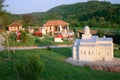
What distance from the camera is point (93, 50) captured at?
20438 millimetres

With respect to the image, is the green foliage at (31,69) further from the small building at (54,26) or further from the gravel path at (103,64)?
the small building at (54,26)

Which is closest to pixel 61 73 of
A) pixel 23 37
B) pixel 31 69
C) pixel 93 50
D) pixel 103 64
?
pixel 31 69

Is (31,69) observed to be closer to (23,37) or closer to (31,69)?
(31,69)

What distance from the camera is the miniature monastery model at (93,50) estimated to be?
805 inches

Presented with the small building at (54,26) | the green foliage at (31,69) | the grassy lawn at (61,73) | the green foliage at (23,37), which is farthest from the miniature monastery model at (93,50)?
the small building at (54,26)

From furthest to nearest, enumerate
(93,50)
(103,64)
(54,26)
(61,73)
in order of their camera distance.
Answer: (54,26) < (93,50) < (103,64) < (61,73)

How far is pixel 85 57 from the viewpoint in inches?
812

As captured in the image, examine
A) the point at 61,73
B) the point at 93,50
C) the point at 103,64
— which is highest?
the point at 93,50

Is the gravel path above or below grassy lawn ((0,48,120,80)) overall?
below

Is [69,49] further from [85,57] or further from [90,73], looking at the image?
[90,73]

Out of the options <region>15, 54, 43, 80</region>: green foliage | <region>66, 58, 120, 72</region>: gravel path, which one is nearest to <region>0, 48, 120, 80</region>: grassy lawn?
<region>66, 58, 120, 72</region>: gravel path

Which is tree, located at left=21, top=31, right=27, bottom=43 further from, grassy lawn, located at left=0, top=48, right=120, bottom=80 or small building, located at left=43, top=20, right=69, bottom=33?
small building, located at left=43, top=20, right=69, bottom=33

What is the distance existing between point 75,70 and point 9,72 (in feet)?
12.8

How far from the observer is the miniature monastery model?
20.5 m
